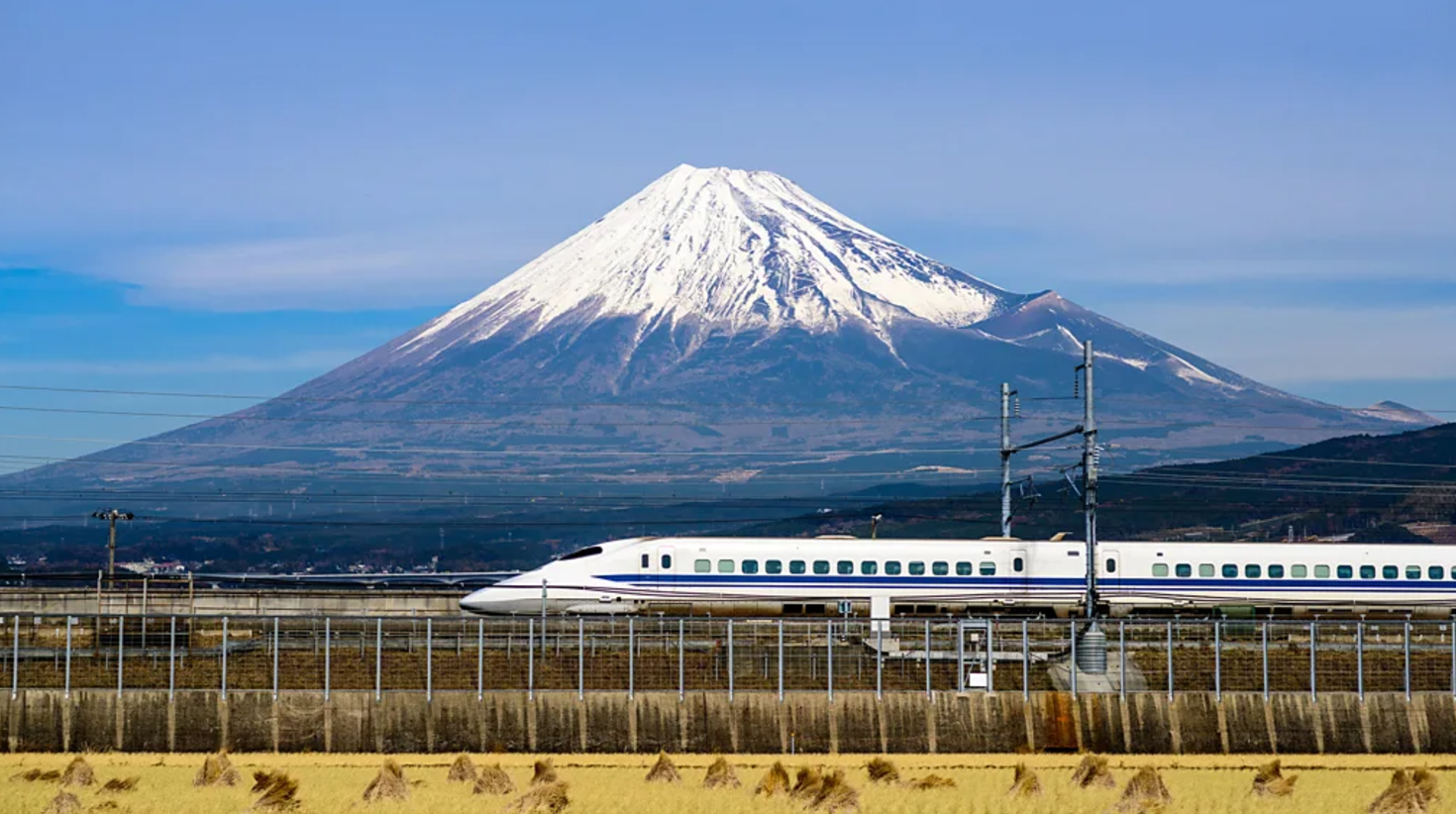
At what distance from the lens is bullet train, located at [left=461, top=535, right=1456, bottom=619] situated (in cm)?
7412

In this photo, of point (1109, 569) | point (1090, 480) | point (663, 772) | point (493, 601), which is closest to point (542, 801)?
point (663, 772)

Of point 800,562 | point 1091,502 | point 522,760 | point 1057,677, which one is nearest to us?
point 522,760

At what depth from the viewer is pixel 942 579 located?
75.2 metres

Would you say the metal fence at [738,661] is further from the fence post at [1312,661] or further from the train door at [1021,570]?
the train door at [1021,570]

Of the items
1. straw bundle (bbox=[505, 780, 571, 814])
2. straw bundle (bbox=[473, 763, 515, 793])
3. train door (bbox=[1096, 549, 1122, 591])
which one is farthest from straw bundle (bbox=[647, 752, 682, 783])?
train door (bbox=[1096, 549, 1122, 591])

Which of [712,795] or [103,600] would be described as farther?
[103,600]

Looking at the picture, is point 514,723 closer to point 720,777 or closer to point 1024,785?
point 720,777

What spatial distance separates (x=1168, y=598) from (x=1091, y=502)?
22.8 metres

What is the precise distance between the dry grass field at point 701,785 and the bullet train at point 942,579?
85.0ft

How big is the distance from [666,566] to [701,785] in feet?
108

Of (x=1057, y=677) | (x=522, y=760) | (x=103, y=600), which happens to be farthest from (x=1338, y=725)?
(x=103, y=600)

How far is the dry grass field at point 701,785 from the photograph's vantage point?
38094 mm

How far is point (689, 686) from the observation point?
171 feet

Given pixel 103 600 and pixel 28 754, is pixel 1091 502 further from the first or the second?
pixel 103 600
